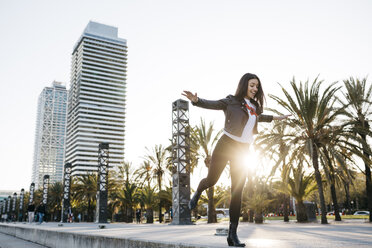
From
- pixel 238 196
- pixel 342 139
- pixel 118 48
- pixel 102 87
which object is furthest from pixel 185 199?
pixel 118 48

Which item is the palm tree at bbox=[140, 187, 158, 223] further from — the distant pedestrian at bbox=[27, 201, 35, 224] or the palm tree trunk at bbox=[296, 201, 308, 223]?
the palm tree trunk at bbox=[296, 201, 308, 223]

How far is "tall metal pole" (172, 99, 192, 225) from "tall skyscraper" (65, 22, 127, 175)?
449ft

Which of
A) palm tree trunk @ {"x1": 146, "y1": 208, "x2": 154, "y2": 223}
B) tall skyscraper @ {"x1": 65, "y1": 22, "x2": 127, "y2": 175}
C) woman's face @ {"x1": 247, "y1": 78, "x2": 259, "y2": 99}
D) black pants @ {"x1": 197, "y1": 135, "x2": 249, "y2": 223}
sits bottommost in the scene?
palm tree trunk @ {"x1": 146, "y1": 208, "x2": 154, "y2": 223}

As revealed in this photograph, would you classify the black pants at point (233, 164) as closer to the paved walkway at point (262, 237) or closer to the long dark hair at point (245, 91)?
the paved walkway at point (262, 237)

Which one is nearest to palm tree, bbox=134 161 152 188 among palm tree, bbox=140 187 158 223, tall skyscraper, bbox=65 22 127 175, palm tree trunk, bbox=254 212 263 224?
palm tree, bbox=140 187 158 223

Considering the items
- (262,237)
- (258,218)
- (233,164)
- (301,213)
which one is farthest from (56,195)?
(233,164)

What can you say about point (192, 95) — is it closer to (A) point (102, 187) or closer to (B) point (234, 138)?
(B) point (234, 138)

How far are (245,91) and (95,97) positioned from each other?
15966 cm

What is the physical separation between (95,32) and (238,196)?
571ft

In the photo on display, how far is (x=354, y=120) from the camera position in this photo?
16.5 meters

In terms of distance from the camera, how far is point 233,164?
337 centimetres

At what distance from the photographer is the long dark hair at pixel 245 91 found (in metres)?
3.55

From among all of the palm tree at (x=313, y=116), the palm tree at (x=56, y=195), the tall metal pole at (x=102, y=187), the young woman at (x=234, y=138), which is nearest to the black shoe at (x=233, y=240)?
the young woman at (x=234, y=138)

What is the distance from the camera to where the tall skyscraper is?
498ft
